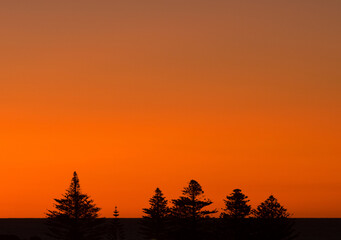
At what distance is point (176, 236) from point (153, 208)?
18.9m

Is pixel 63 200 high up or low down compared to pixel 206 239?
up

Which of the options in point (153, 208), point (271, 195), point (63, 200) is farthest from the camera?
point (153, 208)

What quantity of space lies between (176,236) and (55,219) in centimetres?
1908

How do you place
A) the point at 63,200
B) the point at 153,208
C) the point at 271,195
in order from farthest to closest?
the point at 153,208 → the point at 63,200 → the point at 271,195

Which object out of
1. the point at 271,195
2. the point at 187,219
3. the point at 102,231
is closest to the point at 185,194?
the point at 187,219

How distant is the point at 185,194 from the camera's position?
8319 centimetres

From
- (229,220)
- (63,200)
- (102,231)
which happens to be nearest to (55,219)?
(63,200)

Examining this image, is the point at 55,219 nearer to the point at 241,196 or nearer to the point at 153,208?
the point at 153,208

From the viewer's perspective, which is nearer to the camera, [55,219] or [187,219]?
[187,219]

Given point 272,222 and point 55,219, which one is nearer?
point 272,222

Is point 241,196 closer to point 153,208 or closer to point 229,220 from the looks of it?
point 229,220

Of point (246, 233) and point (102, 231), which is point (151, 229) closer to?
point (102, 231)

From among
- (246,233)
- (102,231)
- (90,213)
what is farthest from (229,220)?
(102,231)

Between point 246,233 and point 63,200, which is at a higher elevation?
point 63,200
